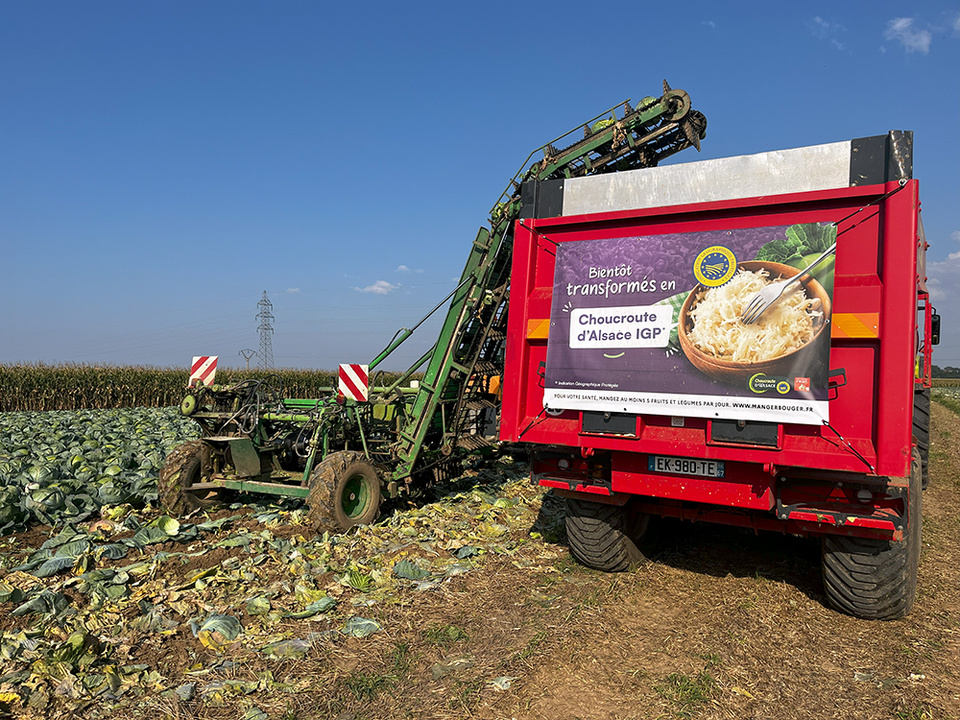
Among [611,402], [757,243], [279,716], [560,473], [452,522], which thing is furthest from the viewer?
[452,522]

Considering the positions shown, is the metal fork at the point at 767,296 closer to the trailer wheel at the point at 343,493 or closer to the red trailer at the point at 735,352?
the red trailer at the point at 735,352

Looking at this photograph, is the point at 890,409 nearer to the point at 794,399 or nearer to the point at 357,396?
the point at 794,399

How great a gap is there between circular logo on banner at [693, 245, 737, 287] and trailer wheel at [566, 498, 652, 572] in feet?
6.91

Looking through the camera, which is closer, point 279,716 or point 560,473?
point 279,716

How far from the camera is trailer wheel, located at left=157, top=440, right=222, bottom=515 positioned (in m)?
6.68

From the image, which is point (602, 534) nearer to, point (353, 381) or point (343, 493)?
point (343, 493)

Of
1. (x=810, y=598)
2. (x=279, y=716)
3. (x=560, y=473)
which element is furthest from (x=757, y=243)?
(x=279, y=716)

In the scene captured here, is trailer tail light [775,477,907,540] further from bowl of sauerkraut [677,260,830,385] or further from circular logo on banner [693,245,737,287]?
circular logo on banner [693,245,737,287]

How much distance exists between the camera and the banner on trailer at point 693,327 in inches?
155

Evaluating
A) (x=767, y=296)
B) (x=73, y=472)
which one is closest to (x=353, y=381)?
(x=73, y=472)

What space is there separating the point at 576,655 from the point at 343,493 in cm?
315

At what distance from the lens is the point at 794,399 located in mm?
3943

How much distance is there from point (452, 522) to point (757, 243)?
433 cm

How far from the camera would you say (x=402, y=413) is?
24.9 feet
